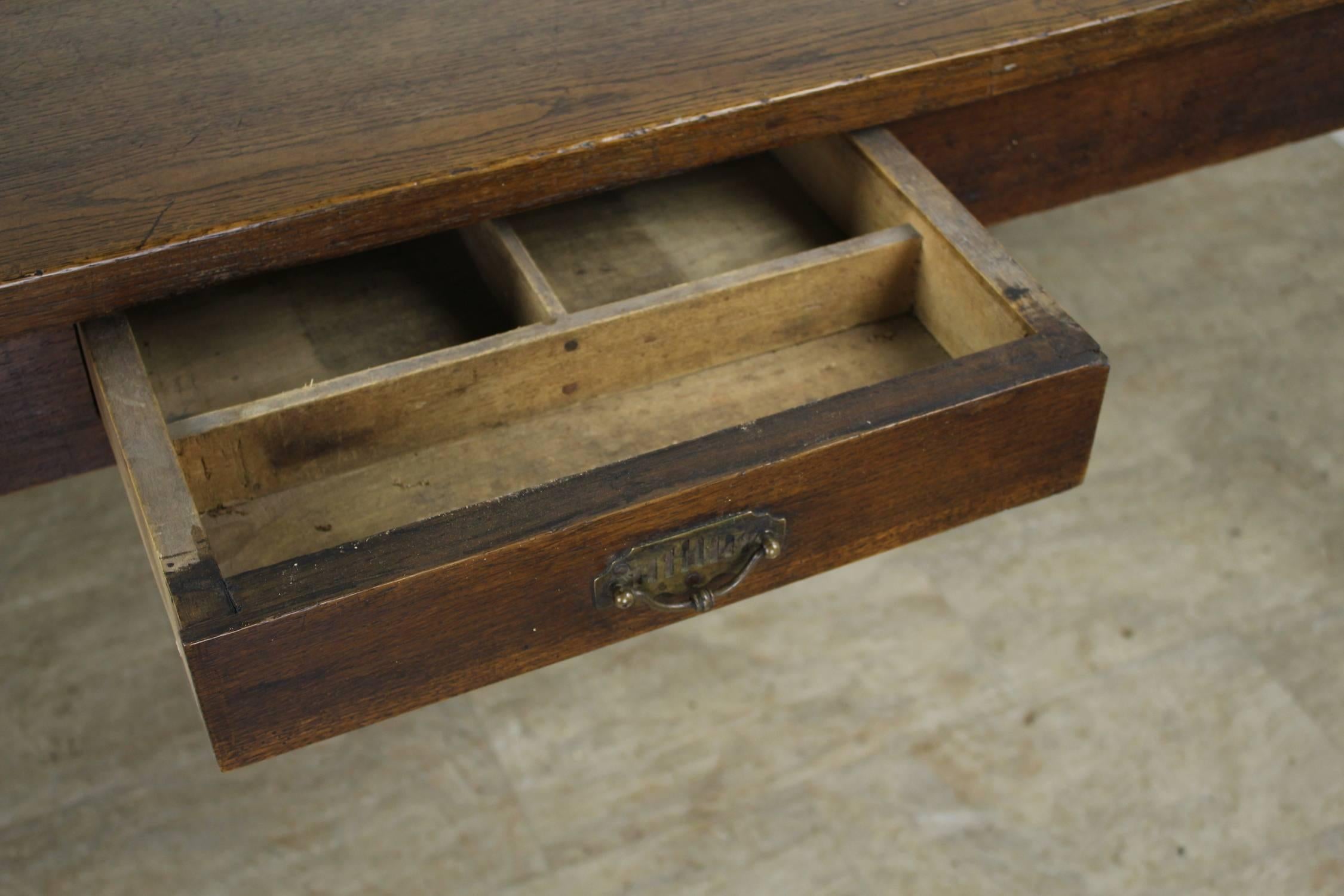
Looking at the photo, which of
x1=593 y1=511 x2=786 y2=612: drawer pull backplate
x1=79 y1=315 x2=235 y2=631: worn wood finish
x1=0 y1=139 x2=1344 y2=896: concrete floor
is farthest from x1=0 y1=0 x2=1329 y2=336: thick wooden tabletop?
x1=0 y1=139 x2=1344 y2=896: concrete floor

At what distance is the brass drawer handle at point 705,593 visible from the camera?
878mm

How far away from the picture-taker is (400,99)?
102 cm

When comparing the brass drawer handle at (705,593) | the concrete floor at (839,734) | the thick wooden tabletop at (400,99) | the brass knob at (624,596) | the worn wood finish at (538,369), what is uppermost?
the thick wooden tabletop at (400,99)

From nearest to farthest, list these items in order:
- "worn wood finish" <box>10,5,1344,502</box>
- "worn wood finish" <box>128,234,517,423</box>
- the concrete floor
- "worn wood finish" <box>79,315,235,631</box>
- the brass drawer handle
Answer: "worn wood finish" <box>79,315,235,631</box>
the brass drawer handle
"worn wood finish" <box>128,234,517,423</box>
"worn wood finish" <box>10,5,1344,502</box>
the concrete floor

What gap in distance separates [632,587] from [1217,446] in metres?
1.03

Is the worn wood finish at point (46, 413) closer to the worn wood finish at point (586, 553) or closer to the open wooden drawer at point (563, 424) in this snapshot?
the open wooden drawer at point (563, 424)

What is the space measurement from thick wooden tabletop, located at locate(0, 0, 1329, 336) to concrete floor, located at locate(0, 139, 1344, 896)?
0.60 metres

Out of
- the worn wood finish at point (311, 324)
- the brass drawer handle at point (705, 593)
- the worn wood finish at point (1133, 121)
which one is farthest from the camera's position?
the worn wood finish at point (1133, 121)

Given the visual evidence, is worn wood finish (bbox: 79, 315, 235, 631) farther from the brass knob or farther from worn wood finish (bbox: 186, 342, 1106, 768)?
the brass knob

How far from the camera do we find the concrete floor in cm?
132

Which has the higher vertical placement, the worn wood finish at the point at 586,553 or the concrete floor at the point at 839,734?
the worn wood finish at the point at 586,553

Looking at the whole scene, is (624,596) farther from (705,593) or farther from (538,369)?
(538,369)

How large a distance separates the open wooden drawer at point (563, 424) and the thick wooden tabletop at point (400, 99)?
0.19 ft

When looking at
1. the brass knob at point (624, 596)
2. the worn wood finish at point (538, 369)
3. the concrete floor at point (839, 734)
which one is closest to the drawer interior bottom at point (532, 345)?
the worn wood finish at point (538, 369)
